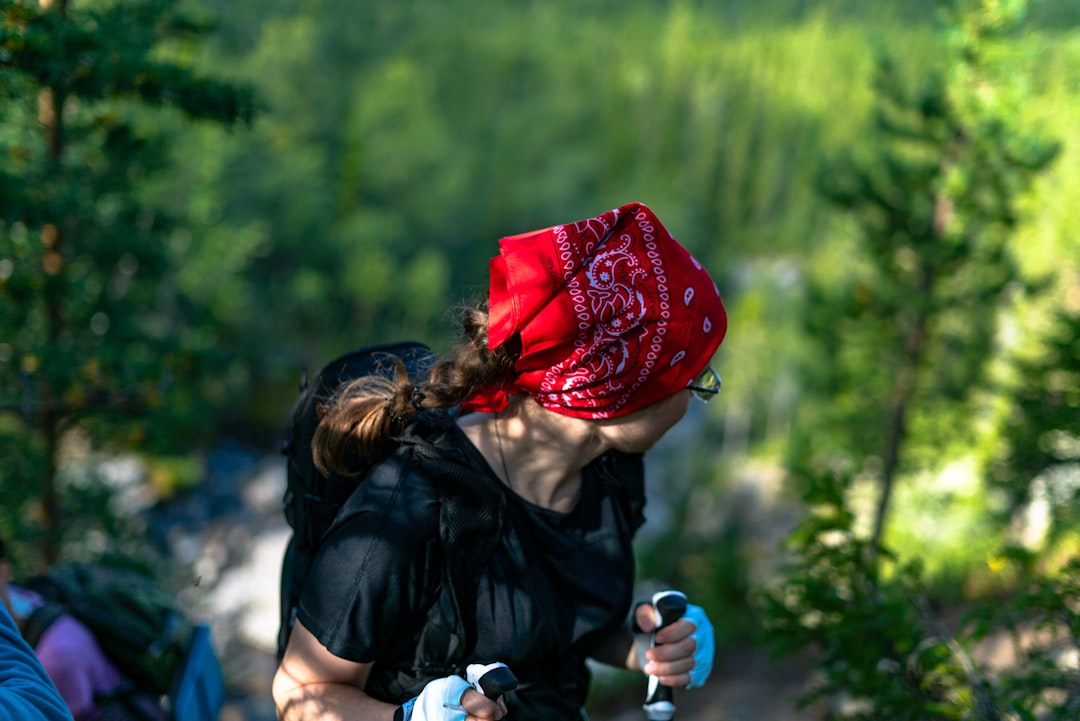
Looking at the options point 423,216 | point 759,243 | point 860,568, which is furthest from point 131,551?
point 759,243

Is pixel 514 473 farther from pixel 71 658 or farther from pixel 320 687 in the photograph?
pixel 71 658

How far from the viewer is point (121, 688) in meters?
2.46

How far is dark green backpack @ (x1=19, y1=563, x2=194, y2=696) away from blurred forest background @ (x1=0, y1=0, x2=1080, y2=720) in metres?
1.16

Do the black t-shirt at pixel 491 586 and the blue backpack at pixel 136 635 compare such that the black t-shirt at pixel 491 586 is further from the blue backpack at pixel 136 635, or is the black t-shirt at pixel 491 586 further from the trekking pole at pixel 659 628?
the blue backpack at pixel 136 635

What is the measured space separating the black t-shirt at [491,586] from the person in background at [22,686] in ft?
1.48

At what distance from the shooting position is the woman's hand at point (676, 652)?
1.98 metres

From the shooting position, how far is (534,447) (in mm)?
1872

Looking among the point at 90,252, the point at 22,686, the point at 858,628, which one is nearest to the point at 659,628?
the point at 858,628

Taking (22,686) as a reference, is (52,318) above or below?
below

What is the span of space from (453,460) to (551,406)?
26 centimetres

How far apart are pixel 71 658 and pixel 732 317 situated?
152ft

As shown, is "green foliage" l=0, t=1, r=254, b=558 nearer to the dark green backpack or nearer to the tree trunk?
the tree trunk

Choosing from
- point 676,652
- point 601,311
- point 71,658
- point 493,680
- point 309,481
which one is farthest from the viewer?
point 71,658

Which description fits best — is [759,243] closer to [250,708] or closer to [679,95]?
[679,95]
